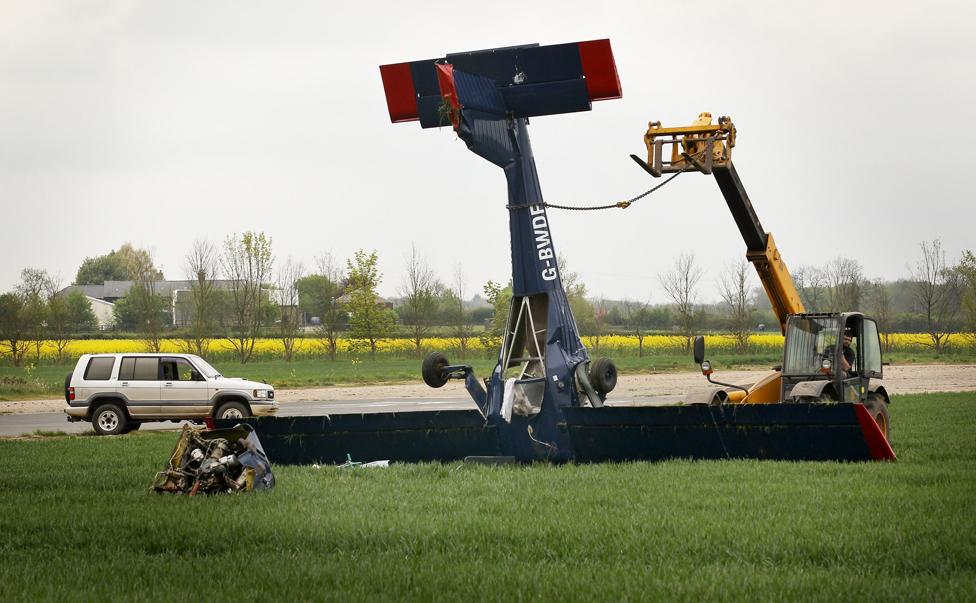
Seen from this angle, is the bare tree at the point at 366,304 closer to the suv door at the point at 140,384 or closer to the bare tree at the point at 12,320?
the bare tree at the point at 12,320

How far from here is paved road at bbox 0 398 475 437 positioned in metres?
26.4

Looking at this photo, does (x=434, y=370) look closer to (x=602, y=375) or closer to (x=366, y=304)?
(x=602, y=375)

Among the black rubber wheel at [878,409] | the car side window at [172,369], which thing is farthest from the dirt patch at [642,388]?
the black rubber wheel at [878,409]

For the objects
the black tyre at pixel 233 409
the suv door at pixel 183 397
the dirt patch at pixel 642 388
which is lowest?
the dirt patch at pixel 642 388

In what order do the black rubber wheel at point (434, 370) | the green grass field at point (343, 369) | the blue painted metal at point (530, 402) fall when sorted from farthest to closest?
the green grass field at point (343, 369) → the black rubber wheel at point (434, 370) → the blue painted metal at point (530, 402)

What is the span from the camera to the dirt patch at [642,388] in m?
34.5

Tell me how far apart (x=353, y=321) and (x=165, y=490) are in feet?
144

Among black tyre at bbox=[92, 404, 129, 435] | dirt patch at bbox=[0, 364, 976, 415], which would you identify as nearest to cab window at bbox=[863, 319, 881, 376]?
dirt patch at bbox=[0, 364, 976, 415]

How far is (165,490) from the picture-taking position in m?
13.4

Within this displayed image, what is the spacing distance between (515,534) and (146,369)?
16549mm

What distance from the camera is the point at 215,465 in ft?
43.9

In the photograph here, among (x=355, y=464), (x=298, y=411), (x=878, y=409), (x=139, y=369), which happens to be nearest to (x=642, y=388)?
(x=298, y=411)

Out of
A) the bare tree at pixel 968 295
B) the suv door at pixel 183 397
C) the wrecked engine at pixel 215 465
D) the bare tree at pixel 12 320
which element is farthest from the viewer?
the bare tree at pixel 968 295

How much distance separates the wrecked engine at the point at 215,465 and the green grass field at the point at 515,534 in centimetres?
37
